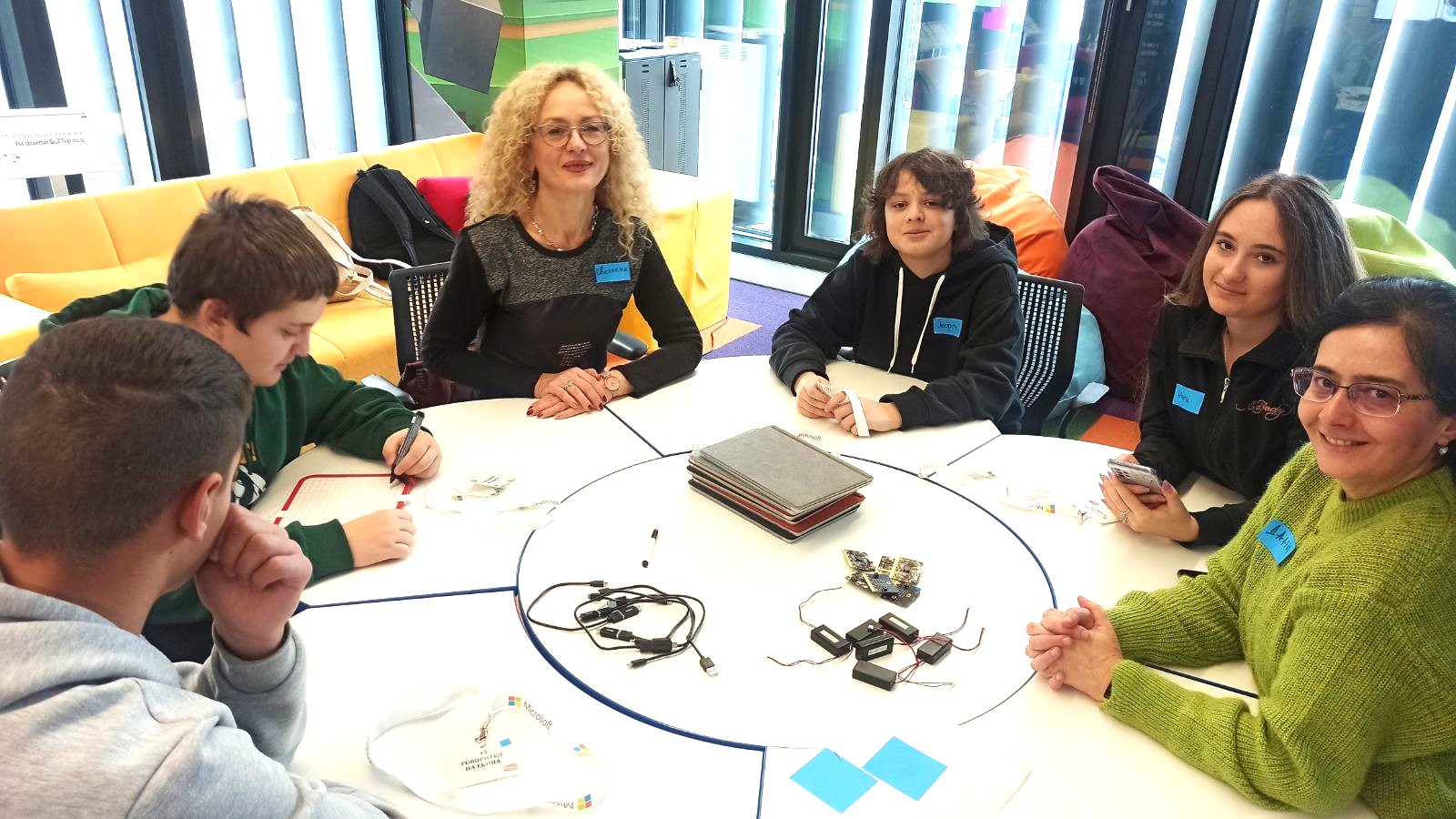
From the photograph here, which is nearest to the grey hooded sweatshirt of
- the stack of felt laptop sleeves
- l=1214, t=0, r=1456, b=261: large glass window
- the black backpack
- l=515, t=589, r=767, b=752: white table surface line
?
l=515, t=589, r=767, b=752: white table surface line

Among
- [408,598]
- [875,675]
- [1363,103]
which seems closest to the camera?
[875,675]

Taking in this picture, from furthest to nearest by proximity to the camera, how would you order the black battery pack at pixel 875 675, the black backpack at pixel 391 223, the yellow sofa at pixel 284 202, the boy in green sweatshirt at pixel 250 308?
the black backpack at pixel 391 223, the yellow sofa at pixel 284 202, the boy in green sweatshirt at pixel 250 308, the black battery pack at pixel 875 675

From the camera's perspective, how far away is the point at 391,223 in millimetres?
4086

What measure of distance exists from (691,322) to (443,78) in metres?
3.09

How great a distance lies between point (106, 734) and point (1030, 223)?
4.13 meters

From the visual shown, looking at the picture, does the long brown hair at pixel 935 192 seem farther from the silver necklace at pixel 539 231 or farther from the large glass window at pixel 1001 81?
the large glass window at pixel 1001 81

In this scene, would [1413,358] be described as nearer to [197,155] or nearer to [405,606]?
[405,606]

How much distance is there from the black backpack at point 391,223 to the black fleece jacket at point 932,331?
201cm

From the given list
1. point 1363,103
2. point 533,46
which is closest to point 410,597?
point 533,46

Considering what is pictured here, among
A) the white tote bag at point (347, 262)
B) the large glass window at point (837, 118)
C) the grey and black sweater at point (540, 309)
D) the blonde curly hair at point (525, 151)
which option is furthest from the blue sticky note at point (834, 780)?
the large glass window at point (837, 118)

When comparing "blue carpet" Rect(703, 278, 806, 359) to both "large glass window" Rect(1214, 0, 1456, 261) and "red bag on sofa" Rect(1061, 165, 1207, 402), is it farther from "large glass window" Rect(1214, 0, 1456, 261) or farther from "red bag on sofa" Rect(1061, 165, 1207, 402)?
"large glass window" Rect(1214, 0, 1456, 261)

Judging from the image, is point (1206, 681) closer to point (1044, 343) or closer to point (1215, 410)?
point (1215, 410)

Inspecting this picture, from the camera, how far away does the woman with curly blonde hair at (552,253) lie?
2365mm

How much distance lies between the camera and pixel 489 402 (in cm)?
229
